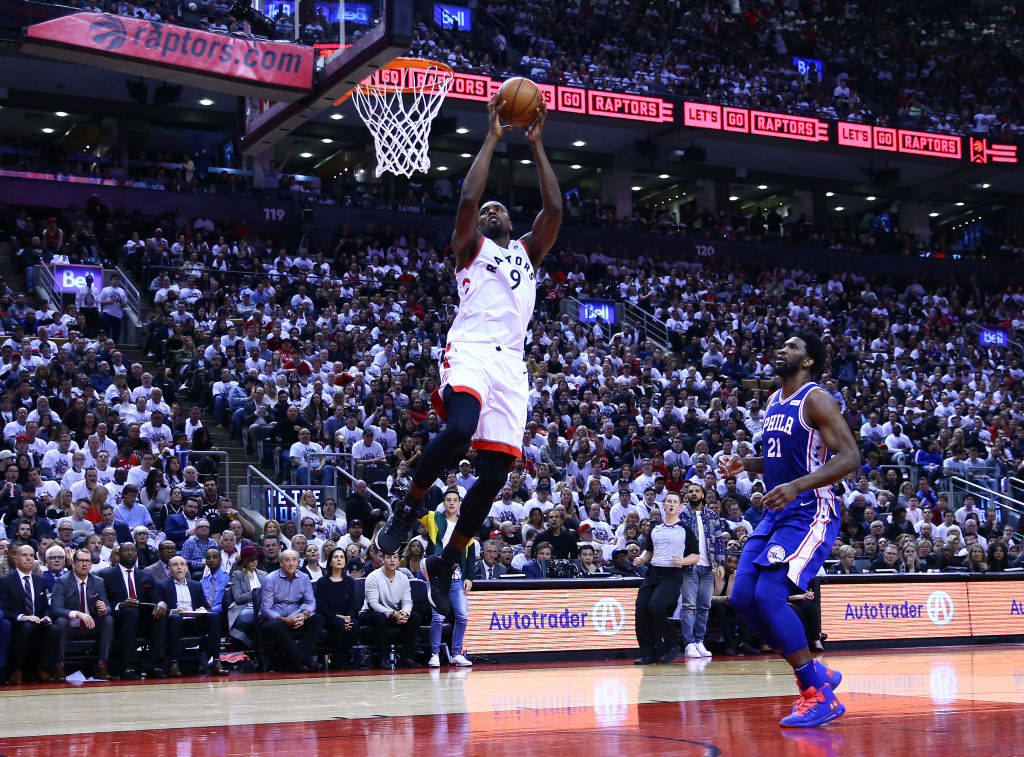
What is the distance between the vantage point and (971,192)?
37781mm

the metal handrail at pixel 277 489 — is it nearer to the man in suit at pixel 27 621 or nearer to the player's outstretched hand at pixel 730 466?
the man in suit at pixel 27 621

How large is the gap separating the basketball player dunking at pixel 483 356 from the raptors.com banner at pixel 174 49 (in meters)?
6.91

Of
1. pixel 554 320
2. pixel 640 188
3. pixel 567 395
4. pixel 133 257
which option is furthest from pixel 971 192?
pixel 133 257

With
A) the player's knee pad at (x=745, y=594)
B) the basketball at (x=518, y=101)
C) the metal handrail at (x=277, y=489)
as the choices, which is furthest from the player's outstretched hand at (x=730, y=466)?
the metal handrail at (x=277, y=489)

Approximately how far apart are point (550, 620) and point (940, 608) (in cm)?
543

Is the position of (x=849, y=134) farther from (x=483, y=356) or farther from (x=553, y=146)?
(x=483, y=356)

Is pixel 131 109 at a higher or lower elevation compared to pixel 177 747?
higher

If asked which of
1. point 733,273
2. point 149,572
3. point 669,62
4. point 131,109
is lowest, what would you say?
point 149,572

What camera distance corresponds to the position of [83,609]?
11078 millimetres

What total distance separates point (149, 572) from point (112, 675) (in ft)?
3.30

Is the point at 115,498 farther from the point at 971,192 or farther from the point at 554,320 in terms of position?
the point at 971,192

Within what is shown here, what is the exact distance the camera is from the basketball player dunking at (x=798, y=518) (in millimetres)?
6492

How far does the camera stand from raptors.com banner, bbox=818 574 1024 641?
1441 cm

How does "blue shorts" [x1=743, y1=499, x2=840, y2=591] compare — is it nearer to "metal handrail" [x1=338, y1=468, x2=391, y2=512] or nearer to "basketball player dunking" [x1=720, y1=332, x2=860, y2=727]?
"basketball player dunking" [x1=720, y1=332, x2=860, y2=727]
